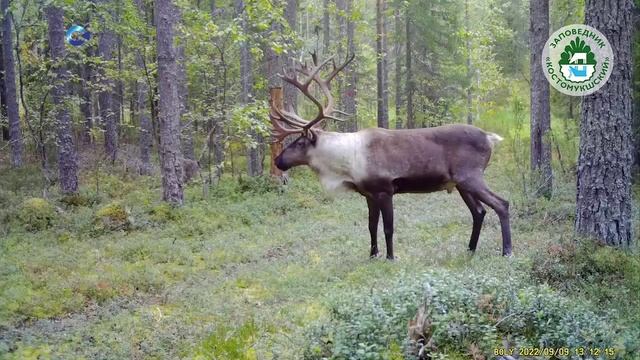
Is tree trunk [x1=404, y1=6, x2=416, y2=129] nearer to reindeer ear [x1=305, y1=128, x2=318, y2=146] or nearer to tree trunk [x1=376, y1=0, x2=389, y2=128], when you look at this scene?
tree trunk [x1=376, y1=0, x2=389, y2=128]

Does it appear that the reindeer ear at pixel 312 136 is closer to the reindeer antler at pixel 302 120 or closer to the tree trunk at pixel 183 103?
the reindeer antler at pixel 302 120

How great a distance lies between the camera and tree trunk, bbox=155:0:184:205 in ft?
39.3

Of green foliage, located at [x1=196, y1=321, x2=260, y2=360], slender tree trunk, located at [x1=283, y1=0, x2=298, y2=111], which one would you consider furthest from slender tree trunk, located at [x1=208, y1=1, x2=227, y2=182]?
green foliage, located at [x1=196, y1=321, x2=260, y2=360]

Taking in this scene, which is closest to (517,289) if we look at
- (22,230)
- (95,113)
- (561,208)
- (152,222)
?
(561,208)

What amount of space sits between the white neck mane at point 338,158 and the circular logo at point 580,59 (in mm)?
2919

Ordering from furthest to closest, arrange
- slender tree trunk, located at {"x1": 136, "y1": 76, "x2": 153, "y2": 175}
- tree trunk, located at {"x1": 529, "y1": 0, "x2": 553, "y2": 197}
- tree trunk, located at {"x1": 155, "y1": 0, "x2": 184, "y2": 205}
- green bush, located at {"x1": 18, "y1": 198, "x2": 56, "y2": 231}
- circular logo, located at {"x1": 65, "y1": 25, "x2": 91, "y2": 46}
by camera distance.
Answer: slender tree trunk, located at {"x1": 136, "y1": 76, "x2": 153, "y2": 175}, circular logo, located at {"x1": 65, "y1": 25, "x2": 91, "y2": 46}, tree trunk, located at {"x1": 529, "y1": 0, "x2": 553, "y2": 197}, tree trunk, located at {"x1": 155, "y1": 0, "x2": 184, "y2": 205}, green bush, located at {"x1": 18, "y1": 198, "x2": 56, "y2": 231}

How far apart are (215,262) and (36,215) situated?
4986mm

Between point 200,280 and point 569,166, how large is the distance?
11217 millimetres

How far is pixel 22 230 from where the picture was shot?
451 inches

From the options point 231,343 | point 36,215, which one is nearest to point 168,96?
point 36,215

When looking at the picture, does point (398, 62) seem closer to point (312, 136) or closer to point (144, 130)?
point (144, 130)

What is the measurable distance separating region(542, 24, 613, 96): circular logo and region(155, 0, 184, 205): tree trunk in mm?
7476

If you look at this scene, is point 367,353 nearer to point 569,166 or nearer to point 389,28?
point 569,166
